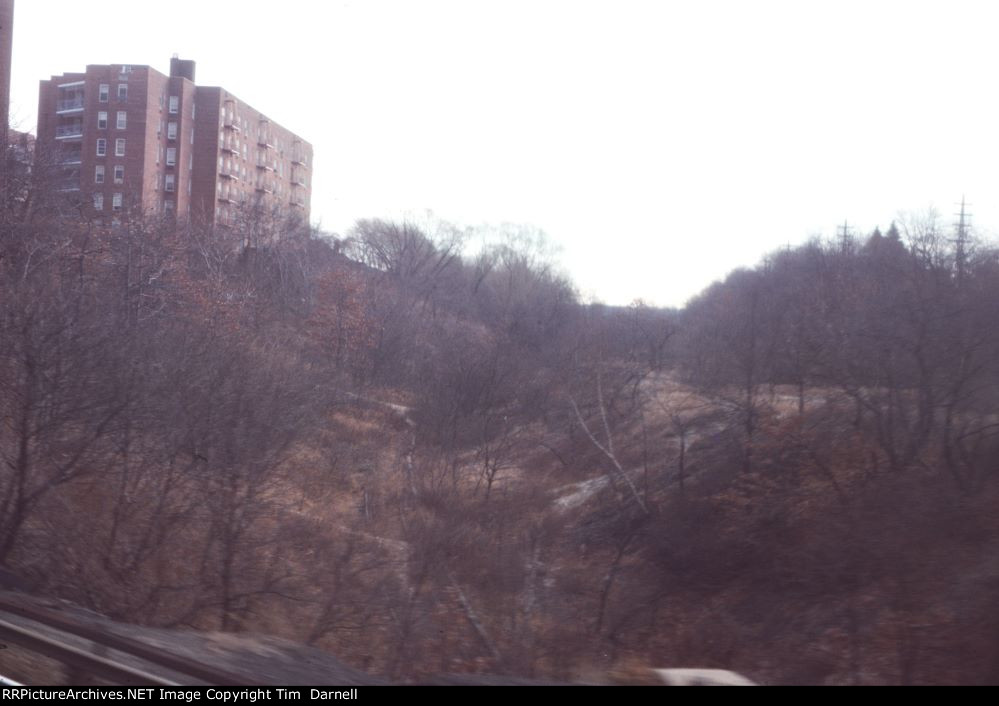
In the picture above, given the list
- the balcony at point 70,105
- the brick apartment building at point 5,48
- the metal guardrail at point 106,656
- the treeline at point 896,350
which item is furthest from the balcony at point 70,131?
the metal guardrail at point 106,656

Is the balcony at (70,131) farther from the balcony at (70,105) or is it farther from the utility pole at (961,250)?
the utility pole at (961,250)

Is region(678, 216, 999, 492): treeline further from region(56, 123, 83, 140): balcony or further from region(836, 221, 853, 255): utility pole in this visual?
region(56, 123, 83, 140): balcony

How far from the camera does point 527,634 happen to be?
1716 centimetres

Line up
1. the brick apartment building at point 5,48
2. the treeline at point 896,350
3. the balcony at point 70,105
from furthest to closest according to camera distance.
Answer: the balcony at point 70,105 < the brick apartment building at point 5,48 < the treeline at point 896,350

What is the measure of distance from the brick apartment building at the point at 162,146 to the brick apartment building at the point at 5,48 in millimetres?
1621

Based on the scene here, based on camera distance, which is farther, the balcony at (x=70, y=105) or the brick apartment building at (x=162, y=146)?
the balcony at (x=70, y=105)

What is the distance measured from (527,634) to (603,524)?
929 centimetres

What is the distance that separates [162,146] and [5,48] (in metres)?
10.2

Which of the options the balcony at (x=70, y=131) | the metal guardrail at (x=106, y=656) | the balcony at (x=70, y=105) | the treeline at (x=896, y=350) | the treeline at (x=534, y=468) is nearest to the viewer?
the metal guardrail at (x=106, y=656)

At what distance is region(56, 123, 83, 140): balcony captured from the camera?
39.4 meters

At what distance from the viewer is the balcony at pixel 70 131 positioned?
39406mm

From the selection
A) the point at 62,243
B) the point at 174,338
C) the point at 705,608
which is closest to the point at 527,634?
the point at 705,608

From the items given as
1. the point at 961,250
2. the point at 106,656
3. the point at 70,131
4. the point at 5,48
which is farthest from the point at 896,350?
the point at 70,131

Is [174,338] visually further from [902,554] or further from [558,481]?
[902,554]
